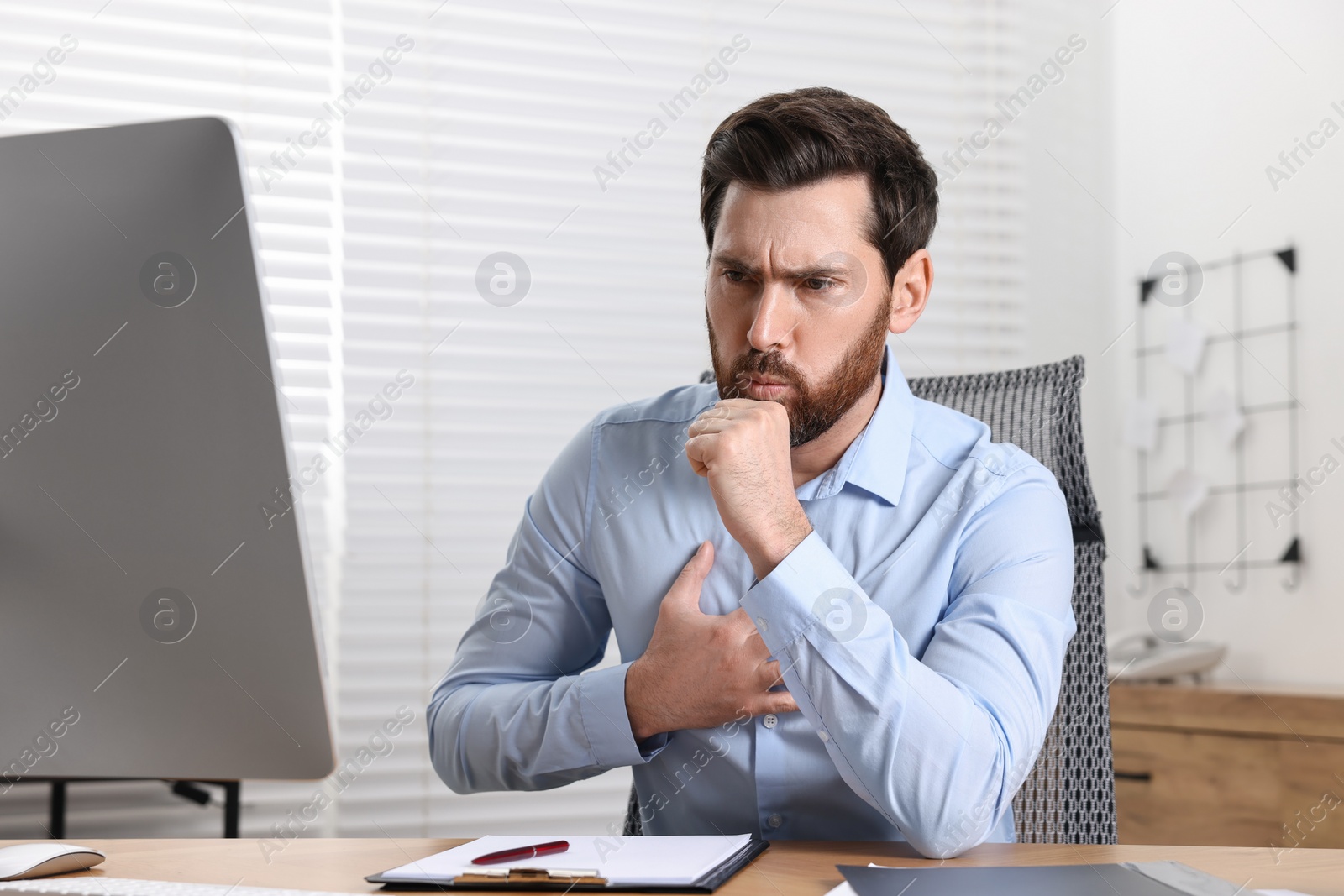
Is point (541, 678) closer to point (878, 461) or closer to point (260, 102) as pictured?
point (878, 461)

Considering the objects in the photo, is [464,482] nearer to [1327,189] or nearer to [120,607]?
[120,607]

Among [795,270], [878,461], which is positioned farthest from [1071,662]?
[795,270]

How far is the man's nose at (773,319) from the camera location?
3.58ft

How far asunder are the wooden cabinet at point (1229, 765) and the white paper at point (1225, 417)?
60 centimetres

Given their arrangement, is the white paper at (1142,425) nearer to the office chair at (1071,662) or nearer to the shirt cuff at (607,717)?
the office chair at (1071,662)

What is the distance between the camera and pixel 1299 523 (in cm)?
220

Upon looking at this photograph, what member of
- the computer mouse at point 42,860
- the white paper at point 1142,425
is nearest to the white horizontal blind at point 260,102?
the computer mouse at point 42,860

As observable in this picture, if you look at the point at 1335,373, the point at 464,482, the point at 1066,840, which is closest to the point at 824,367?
the point at 1066,840

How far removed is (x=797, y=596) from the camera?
35.1 inches

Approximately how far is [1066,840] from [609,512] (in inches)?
23.4

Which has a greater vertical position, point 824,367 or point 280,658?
point 824,367

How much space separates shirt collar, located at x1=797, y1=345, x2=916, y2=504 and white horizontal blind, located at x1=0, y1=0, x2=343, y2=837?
48.5 inches

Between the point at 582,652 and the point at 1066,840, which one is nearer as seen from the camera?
the point at 1066,840

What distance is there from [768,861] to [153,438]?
1.69ft
